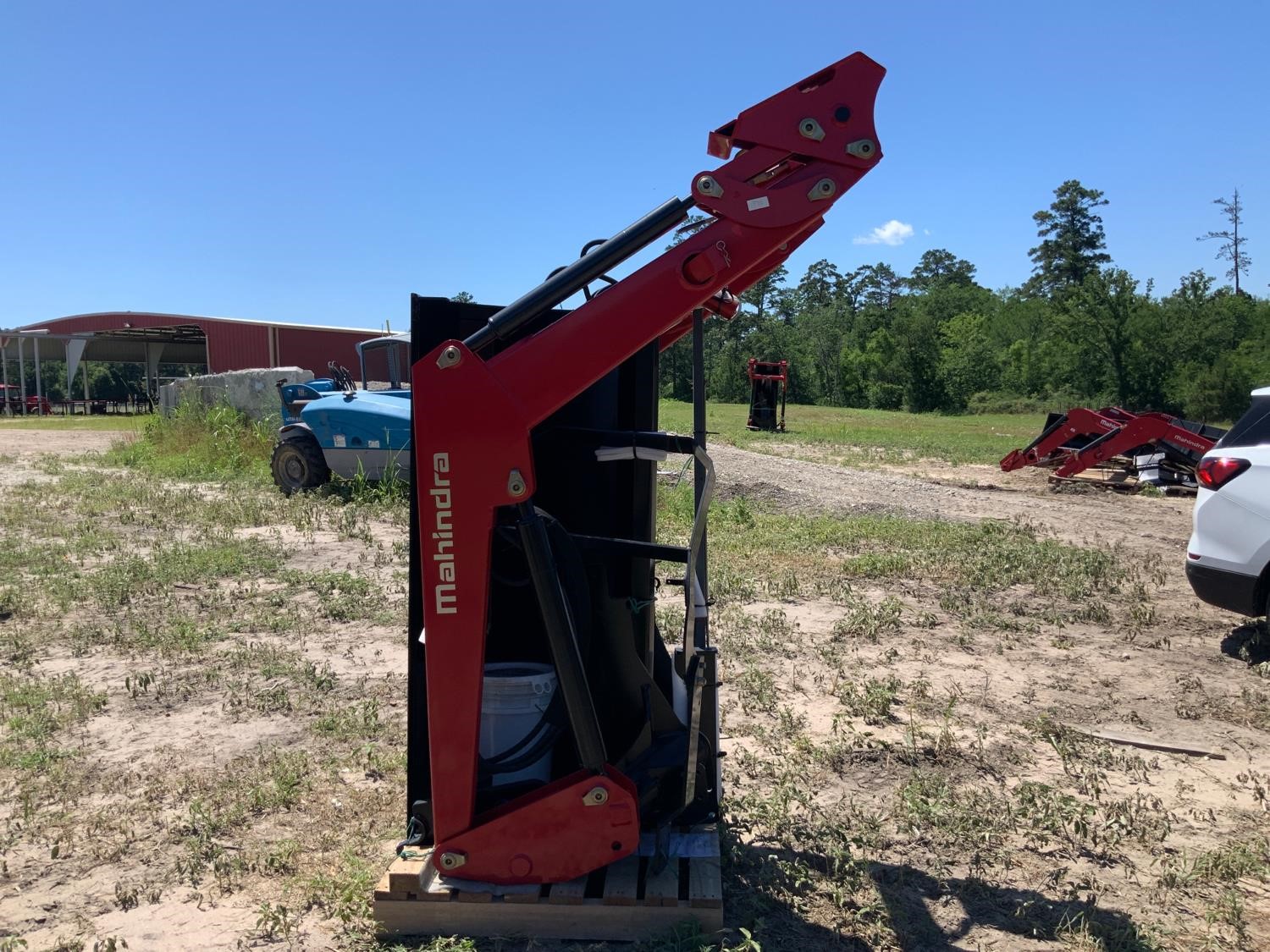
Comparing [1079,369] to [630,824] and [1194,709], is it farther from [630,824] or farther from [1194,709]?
[630,824]

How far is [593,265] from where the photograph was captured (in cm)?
280

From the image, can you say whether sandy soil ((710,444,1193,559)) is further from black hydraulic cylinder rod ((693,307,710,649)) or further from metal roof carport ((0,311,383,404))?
metal roof carport ((0,311,383,404))

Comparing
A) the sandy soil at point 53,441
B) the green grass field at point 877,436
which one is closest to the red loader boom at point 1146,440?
the green grass field at point 877,436

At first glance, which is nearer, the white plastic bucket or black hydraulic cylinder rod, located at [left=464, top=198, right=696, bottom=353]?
black hydraulic cylinder rod, located at [left=464, top=198, right=696, bottom=353]

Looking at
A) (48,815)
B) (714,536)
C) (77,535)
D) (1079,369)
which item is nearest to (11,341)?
(77,535)

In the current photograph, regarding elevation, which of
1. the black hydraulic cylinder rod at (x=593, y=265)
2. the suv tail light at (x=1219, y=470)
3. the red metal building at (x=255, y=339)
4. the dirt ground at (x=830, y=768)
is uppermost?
the red metal building at (x=255, y=339)

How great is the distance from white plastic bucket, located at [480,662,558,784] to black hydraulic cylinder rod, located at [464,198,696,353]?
3.62 feet

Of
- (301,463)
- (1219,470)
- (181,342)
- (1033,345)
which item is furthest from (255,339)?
(1033,345)

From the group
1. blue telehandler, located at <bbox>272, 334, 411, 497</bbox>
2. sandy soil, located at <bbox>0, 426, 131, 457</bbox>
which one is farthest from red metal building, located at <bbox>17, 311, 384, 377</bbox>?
blue telehandler, located at <bbox>272, 334, 411, 497</bbox>

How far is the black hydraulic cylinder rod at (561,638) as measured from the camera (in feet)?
9.10

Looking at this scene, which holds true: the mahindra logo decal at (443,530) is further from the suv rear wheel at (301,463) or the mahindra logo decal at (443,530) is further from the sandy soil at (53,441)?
the sandy soil at (53,441)

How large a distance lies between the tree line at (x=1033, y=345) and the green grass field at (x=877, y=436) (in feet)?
9.79

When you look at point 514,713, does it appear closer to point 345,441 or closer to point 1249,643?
point 1249,643

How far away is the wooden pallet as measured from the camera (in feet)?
9.37
